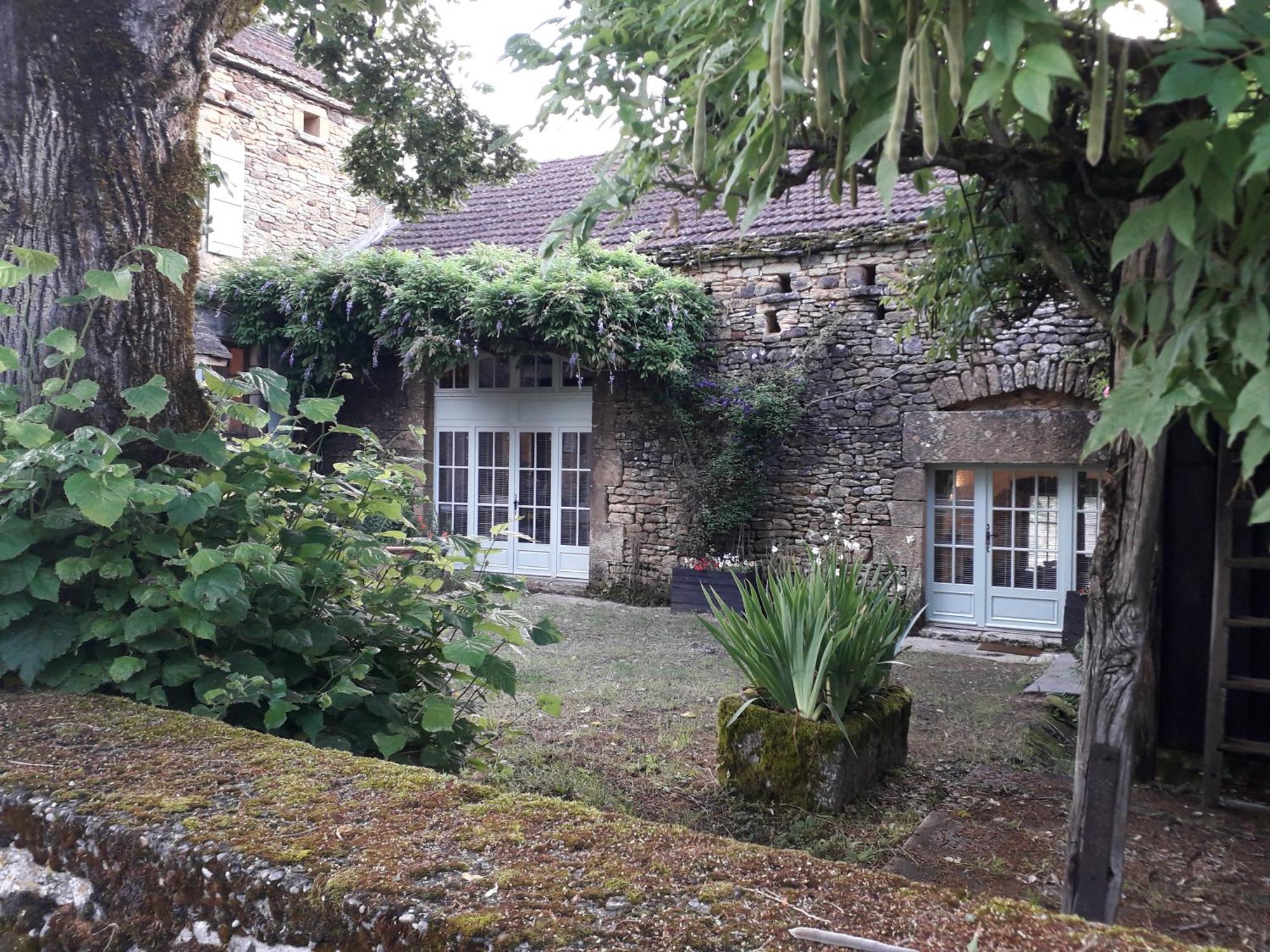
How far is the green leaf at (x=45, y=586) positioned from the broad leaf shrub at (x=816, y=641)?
2591 mm

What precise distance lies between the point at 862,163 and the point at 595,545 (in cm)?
836

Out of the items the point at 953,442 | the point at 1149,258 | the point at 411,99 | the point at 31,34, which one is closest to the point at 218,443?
the point at 31,34

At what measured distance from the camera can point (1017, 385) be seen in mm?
8562

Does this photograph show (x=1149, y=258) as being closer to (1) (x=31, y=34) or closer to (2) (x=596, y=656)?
(1) (x=31, y=34)

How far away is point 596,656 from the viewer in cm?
746

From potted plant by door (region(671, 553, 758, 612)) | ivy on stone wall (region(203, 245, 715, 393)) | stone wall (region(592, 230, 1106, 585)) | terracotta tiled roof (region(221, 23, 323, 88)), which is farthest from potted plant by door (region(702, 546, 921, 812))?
terracotta tiled roof (region(221, 23, 323, 88))

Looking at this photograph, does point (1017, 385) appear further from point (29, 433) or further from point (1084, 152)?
point (29, 433)

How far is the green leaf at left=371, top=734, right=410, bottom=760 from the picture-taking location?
248 centimetres

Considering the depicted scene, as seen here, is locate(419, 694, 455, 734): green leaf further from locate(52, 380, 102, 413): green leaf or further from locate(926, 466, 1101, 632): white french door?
locate(926, 466, 1101, 632): white french door

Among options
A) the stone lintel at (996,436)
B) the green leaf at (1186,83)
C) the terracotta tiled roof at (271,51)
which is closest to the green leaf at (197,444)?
the green leaf at (1186,83)

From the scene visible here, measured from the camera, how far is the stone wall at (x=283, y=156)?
12438 mm

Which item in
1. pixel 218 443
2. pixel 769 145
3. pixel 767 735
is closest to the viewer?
pixel 769 145

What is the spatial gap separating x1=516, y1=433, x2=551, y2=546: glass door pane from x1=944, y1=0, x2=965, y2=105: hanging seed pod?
10.0m

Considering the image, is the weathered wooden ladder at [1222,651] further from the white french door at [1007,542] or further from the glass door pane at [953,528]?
the glass door pane at [953,528]
